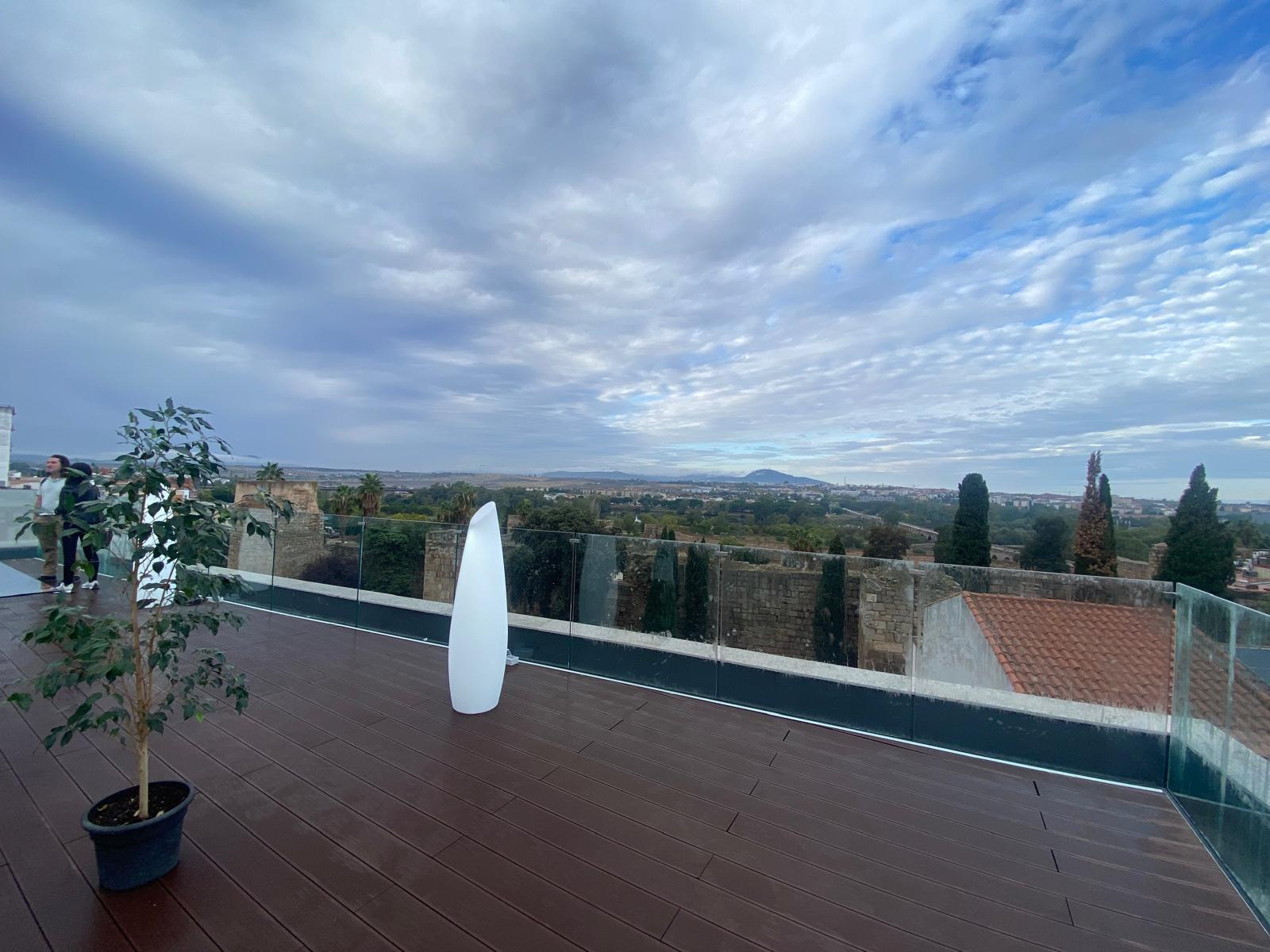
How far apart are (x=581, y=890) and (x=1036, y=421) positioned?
2772 cm

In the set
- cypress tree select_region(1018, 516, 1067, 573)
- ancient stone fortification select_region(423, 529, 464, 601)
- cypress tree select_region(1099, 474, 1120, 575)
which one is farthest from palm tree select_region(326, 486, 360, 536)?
cypress tree select_region(1099, 474, 1120, 575)

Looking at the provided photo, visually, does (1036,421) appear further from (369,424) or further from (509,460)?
(369,424)

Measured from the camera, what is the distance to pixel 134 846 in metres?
1.54

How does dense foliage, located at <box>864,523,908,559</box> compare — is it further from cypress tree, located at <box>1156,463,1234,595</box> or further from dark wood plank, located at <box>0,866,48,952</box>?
dark wood plank, located at <box>0,866,48,952</box>

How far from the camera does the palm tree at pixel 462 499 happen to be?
1889 centimetres

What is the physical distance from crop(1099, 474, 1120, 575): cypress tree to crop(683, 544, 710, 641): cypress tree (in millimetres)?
22707

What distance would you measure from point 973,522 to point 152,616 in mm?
22718

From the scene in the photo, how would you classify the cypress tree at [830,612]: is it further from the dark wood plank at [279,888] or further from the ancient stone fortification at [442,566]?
the ancient stone fortification at [442,566]

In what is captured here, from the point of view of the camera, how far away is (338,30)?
14.8ft

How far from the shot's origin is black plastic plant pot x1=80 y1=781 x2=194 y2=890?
59.3 inches

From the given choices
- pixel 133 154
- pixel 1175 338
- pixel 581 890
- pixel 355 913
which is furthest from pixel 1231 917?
pixel 1175 338

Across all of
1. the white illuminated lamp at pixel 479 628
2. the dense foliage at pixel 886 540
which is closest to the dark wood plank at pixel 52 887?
the white illuminated lamp at pixel 479 628

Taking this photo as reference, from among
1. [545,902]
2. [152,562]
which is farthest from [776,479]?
[152,562]

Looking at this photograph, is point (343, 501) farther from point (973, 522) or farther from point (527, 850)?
point (973, 522)
